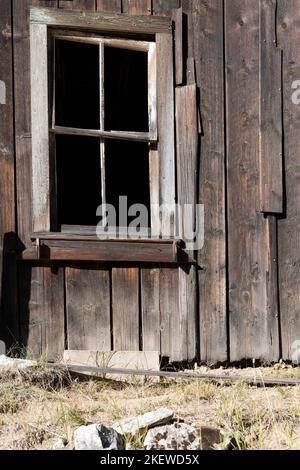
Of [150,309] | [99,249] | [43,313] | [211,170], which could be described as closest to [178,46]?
[211,170]

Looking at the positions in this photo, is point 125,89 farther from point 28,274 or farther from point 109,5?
point 28,274

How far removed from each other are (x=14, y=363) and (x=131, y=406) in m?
0.80

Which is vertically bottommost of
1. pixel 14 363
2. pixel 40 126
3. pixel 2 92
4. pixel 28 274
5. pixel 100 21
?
pixel 14 363

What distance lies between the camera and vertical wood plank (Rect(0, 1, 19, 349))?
4879 mm

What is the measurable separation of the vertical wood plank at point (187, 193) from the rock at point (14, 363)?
1200 mm

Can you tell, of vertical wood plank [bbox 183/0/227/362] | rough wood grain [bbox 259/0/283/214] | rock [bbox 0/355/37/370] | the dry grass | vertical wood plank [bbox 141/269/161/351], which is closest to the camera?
the dry grass

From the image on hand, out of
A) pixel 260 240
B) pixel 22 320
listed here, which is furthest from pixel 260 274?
pixel 22 320

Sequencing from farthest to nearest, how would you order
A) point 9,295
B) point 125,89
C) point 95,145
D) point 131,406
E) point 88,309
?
point 95,145
point 125,89
point 88,309
point 9,295
point 131,406

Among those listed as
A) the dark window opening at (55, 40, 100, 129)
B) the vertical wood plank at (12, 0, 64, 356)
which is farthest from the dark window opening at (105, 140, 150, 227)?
the vertical wood plank at (12, 0, 64, 356)

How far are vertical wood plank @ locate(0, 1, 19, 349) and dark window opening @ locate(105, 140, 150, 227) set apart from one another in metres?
3.49

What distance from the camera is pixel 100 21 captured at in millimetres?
5137

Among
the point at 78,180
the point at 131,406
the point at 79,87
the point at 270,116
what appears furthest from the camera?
the point at 78,180

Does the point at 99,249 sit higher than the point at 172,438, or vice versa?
the point at 99,249

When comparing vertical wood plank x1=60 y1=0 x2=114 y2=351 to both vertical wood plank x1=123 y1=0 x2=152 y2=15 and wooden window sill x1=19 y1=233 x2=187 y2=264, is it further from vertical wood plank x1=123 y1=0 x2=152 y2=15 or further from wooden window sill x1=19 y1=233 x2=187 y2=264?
vertical wood plank x1=123 y1=0 x2=152 y2=15
